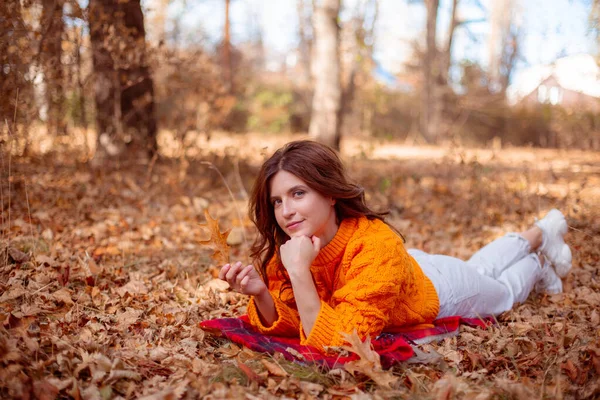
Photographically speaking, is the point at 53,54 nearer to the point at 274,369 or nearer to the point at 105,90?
the point at 105,90

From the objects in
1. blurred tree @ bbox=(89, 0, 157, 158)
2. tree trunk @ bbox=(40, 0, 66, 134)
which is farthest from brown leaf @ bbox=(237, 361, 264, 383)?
blurred tree @ bbox=(89, 0, 157, 158)

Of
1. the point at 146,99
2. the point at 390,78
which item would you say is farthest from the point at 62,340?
the point at 390,78

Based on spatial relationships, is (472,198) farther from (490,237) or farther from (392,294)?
(392,294)

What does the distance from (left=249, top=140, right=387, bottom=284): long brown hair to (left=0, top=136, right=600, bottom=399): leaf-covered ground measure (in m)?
0.67

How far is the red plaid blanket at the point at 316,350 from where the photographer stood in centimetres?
254

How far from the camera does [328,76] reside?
8.88 meters

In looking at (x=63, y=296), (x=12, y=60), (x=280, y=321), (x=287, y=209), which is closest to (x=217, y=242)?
(x=287, y=209)

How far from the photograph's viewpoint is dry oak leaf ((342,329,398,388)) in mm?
2328

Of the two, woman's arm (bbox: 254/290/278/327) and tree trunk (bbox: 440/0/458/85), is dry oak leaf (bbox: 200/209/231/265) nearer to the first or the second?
woman's arm (bbox: 254/290/278/327)

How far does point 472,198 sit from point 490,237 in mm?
1133

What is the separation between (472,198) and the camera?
6227 mm

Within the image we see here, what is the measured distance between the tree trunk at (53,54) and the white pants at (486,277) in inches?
154

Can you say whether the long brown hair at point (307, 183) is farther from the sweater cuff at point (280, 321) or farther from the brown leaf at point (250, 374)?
the brown leaf at point (250, 374)

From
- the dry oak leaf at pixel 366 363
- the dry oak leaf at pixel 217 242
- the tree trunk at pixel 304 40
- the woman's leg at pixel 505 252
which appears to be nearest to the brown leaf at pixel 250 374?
the dry oak leaf at pixel 366 363
